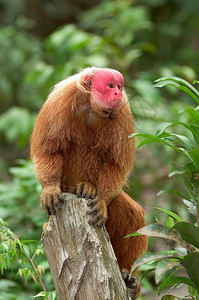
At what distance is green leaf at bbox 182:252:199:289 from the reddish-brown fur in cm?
65

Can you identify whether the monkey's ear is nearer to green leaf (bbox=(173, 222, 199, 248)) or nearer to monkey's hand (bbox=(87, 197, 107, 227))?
monkey's hand (bbox=(87, 197, 107, 227))

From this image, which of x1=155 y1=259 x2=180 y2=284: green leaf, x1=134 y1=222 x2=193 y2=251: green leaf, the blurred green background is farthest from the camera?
the blurred green background

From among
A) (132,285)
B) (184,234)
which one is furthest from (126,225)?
(184,234)

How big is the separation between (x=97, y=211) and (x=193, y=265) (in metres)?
0.62

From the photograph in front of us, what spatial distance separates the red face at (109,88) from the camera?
9.09ft

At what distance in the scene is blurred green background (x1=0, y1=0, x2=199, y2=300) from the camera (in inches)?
194

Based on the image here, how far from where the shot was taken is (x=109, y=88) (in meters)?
2.79

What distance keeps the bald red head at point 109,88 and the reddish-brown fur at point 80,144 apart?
0.40 ft

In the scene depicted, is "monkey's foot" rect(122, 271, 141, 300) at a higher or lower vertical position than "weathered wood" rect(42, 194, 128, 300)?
lower

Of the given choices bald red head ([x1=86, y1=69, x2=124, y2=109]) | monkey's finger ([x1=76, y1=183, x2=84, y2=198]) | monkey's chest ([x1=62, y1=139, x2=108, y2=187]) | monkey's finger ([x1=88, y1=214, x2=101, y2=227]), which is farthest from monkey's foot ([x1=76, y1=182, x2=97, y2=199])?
bald red head ([x1=86, y1=69, x2=124, y2=109])

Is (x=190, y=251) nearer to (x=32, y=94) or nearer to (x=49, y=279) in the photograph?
(x=49, y=279)

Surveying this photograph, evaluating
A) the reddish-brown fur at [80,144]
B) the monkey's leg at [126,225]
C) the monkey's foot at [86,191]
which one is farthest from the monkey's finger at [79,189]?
the monkey's leg at [126,225]

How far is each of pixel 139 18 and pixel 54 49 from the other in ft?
4.11

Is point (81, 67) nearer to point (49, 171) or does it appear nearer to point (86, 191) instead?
Result: point (49, 171)
